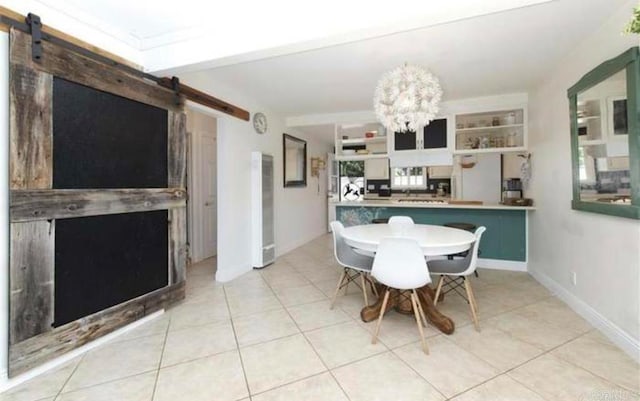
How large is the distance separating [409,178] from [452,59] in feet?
14.4

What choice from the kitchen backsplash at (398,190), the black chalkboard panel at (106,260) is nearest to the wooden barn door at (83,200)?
the black chalkboard panel at (106,260)

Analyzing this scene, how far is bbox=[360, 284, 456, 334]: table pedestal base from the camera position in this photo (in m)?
2.35

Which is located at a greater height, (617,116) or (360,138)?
(360,138)

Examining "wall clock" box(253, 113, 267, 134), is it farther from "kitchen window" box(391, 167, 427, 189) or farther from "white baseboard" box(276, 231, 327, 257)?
"kitchen window" box(391, 167, 427, 189)

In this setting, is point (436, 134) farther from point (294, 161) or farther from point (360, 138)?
point (294, 161)

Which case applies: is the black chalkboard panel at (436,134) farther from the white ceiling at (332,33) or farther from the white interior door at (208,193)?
the white interior door at (208,193)

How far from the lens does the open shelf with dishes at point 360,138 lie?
4.98 meters

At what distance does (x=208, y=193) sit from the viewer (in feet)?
16.1

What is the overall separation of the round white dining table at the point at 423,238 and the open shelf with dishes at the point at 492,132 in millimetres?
2108

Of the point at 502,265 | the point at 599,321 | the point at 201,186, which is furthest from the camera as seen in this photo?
the point at 201,186

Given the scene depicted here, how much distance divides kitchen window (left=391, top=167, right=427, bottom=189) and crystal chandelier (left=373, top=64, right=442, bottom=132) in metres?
4.57

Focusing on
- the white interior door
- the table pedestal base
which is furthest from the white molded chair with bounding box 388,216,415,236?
the white interior door

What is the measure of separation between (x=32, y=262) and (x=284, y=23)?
2199 millimetres

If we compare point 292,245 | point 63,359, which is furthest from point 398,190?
point 63,359
